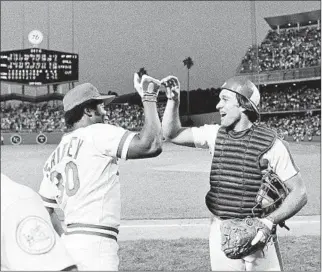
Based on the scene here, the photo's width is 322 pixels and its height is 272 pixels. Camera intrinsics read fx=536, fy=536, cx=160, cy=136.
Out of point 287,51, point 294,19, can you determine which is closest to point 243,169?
point 287,51

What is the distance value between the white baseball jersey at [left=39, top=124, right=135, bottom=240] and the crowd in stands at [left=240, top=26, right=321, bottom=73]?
50.3 meters

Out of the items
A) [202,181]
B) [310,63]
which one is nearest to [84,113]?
[202,181]

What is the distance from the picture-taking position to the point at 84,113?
3.18 metres

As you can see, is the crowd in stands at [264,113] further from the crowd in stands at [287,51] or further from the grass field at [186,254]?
the grass field at [186,254]

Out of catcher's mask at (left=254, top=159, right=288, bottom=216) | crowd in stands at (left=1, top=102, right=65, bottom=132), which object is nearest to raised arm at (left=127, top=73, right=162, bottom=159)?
catcher's mask at (left=254, top=159, right=288, bottom=216)

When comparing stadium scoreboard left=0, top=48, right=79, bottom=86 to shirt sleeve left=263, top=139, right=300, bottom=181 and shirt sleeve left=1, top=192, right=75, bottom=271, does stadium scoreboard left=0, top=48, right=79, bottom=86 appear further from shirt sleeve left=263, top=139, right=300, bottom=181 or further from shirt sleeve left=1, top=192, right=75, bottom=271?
shirt sleeve left=1, top=192, right=75, bottom=271

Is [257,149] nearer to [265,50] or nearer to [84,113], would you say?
Result: [84,113]

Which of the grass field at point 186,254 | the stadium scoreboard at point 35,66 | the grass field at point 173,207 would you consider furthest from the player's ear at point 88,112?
the stadium scoreboard at point 35,66

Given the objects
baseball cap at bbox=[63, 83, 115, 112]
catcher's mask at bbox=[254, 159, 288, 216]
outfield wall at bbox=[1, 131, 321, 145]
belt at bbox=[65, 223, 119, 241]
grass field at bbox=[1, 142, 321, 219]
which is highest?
baseball cap at bbox=[63, 83, 115, 112]

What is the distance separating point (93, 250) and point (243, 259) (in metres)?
1.08

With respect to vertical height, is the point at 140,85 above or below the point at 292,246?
above

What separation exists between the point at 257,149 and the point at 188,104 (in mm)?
63470

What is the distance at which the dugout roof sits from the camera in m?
61.2

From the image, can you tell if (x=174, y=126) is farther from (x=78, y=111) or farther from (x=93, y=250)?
(x=93, y=250)
